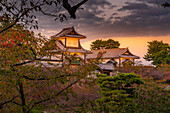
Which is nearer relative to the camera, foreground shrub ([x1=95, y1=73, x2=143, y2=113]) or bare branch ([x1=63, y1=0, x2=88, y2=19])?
bare branch ([x1=63, y1=0, x2=88, y2=19])

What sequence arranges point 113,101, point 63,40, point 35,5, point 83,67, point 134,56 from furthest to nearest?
point 134,56, point 63,40, point 113,101, point 83,67, point 35,5

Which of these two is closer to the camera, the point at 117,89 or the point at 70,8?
the point at 70,8

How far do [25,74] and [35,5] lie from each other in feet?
6.22

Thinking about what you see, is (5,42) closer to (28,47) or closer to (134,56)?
(28,47)

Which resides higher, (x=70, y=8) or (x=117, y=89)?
(x=70, y=8)

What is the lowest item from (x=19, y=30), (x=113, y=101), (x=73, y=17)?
(x=113, y=101)

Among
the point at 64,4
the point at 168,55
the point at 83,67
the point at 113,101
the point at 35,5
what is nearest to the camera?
the point at 35,5

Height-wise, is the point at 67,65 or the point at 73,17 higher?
the point at 73,17

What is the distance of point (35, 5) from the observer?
4711 millimetres

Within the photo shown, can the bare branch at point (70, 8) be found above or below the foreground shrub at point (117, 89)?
above

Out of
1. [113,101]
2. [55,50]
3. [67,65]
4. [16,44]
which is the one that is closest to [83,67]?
[67,65]

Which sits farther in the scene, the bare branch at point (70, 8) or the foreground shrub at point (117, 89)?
the foreground shrub at point (117, 89)

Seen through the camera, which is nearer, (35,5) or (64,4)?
(35,5)

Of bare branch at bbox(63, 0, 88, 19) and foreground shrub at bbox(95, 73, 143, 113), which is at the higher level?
bare branch at bbox(63, 0, 88, 19)
